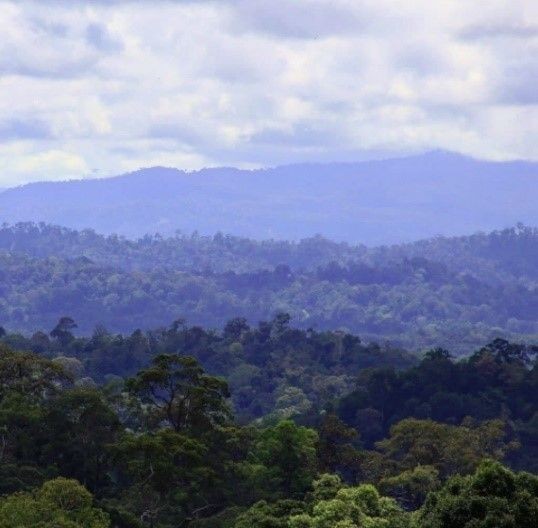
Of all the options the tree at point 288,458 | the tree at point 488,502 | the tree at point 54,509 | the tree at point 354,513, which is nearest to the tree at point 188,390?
the tree at point 288,458

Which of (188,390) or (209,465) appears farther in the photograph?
(188,390)

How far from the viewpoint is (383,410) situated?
77688mm

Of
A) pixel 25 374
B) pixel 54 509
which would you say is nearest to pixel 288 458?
pixel 25 374

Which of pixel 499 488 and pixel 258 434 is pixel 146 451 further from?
pixel 499 488


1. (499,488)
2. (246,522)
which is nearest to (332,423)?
(246,522)

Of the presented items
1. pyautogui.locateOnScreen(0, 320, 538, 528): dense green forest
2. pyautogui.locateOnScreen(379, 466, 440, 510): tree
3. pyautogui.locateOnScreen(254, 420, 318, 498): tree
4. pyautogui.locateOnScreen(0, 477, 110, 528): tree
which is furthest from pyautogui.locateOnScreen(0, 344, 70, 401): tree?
pyautogui.locateOnScreen(379, 466, 440, 510): tree

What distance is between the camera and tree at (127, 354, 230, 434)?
4150cm

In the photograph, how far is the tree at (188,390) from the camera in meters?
41.5

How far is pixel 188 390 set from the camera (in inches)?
1639

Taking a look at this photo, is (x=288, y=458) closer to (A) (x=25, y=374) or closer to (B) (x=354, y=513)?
(A) (x=25, y=374)

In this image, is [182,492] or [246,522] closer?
[246,522]

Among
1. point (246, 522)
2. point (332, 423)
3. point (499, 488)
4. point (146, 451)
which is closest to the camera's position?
point (499, 488)

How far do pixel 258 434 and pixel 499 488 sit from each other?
19703 mm

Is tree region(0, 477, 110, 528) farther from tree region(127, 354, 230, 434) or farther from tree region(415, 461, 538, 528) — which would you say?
tree region(415, 461, 538, 528)
